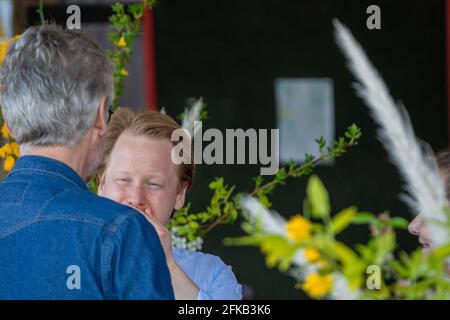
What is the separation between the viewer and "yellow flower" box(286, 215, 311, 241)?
0.89 metres

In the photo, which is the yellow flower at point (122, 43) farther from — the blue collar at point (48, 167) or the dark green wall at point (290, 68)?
the dark green wall at point (290, 68)

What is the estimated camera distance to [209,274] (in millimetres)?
2227

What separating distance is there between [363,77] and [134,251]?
1.88ft

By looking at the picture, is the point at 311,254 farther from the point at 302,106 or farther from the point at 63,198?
the point at 302,106

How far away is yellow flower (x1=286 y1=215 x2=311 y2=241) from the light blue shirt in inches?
47.8

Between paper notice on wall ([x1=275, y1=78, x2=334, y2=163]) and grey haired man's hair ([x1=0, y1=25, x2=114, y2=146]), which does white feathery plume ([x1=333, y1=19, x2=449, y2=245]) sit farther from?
paper notice on wall ([x1=275, y1=78, x2=334, y2=163])

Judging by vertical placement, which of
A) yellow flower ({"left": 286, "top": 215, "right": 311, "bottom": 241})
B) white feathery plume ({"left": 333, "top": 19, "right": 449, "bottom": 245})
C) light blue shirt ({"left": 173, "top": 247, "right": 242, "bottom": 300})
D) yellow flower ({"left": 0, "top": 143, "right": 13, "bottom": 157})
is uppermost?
yellow flower ({"left": 0, "top": 143, "right": 13, "bottom": 157})

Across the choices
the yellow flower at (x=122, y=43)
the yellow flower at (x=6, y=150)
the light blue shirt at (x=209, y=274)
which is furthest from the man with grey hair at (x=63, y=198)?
the yellow flower at (x=122, y=43)

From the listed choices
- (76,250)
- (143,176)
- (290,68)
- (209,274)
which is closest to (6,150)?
(143,176)

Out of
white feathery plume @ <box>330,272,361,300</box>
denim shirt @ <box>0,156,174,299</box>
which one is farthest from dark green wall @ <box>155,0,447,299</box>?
white feathery plume @ <box>330,272,361,300</box>

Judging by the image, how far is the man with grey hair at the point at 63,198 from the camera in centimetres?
134

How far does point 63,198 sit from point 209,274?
2.90ft
